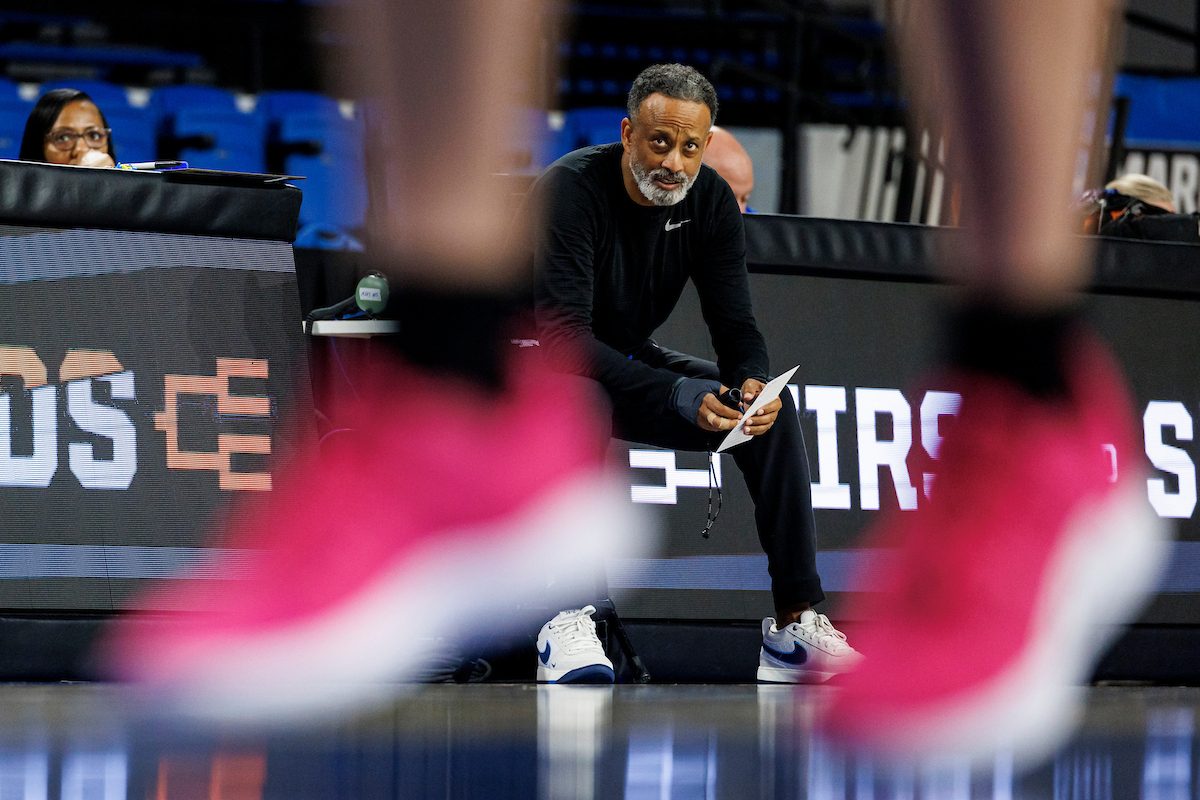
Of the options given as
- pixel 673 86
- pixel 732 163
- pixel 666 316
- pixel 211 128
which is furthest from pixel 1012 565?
pixel 211 128

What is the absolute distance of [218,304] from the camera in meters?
2.14

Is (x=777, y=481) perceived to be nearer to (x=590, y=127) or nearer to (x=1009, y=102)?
(x=1009, y=102)

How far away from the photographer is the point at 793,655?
2.05 meters

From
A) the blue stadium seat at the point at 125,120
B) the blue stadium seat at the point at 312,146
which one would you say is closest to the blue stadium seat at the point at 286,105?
the blue stadium seat at the point at 312,146

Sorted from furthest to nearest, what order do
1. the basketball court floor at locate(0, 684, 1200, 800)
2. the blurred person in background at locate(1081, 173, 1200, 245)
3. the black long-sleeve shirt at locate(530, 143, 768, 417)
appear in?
the blurred person in background at locate(1081, 173, 1200, 245)
the black long-sleeve shirt at locate(530, 143, 768, 417)
the basketball court floor at locate(0, 684, 1200, 800)

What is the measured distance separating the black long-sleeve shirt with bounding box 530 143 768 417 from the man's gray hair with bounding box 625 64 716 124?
0.43 feet

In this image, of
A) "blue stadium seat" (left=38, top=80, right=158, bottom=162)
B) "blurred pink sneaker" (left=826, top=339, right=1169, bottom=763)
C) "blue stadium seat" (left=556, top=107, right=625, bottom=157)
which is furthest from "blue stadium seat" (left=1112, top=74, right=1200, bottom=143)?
"blue stadium seat" (left=38, top=80, right=158, bottom=162)

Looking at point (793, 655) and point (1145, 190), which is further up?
point (1145, 190)

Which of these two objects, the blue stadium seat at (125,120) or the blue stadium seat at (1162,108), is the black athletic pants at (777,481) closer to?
the blue stadium seat at (125,120)

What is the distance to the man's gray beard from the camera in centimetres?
203

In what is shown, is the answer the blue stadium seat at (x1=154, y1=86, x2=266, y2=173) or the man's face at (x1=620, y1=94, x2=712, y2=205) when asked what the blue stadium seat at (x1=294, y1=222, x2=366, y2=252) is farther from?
the man's face at (x1=620, y1=94, x2=712, y2=205)

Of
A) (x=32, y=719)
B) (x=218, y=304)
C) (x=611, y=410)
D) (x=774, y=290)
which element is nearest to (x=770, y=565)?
(x=611, y=410)

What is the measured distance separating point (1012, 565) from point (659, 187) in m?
0.81

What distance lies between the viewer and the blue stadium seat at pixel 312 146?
5.07 metres
